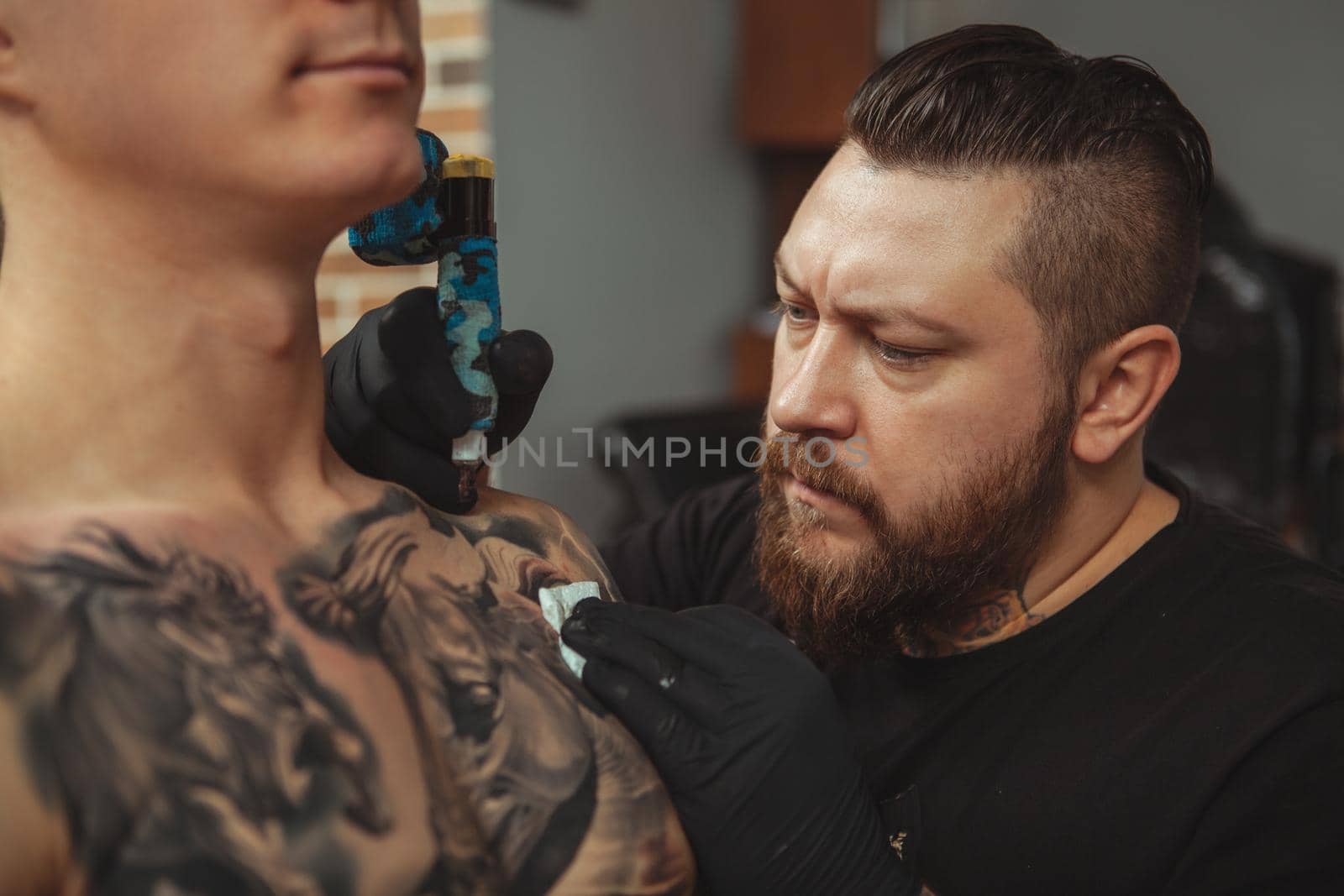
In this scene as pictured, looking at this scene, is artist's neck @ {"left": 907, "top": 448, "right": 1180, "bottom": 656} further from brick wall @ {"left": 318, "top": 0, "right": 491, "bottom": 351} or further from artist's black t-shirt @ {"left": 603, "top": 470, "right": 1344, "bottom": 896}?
brick wall @ {"left": 318, "top": 0, "right": 491, "bottom": 351}

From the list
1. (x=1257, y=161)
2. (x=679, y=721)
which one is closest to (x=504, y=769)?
(x=679, y=721)

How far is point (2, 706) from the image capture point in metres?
0.59

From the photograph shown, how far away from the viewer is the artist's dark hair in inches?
48.0

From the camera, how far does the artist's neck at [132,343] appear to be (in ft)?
2.30

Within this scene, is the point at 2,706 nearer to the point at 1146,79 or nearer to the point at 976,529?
the point at 976,529

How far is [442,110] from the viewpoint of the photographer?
7.55 feet

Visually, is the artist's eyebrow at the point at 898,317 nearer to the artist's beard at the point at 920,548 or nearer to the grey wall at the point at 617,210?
the artist's beard at the point at 920,548

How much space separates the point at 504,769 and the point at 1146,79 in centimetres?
97

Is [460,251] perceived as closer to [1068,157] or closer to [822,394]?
[822,394]

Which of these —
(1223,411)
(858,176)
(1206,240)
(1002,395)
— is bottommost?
(1223,411)

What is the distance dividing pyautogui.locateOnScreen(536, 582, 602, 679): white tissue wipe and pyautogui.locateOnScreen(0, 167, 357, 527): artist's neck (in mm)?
217

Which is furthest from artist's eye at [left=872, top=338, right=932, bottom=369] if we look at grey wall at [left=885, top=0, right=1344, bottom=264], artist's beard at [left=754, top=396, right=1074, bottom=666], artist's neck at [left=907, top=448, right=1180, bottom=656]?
grey wall at [left=885, top=0, right=1344, bottom=264]

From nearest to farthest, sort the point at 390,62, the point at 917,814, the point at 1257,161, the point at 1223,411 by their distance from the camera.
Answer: the point at 390,62 < the point at 917,814 < the point at 1223,411 < the point at 1257,161

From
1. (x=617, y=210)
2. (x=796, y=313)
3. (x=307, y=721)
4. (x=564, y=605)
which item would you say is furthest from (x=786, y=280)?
(x=617, y=210)
